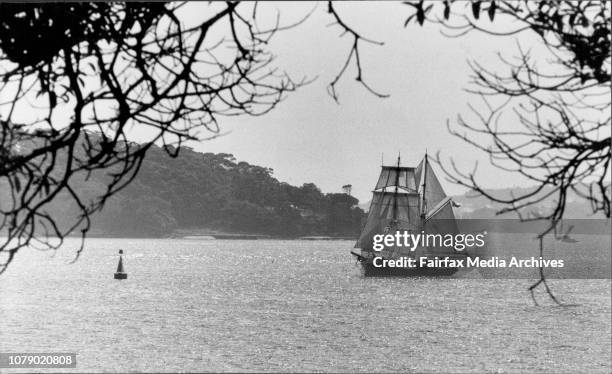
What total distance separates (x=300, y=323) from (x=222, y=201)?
8.74 ft

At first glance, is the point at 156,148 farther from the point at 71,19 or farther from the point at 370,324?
the point at 71,19

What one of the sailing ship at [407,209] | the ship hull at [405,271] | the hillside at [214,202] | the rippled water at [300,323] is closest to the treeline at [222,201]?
the hillside at [214,202]

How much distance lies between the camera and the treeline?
13711 millimetres

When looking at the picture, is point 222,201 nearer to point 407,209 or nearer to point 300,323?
point 300,323

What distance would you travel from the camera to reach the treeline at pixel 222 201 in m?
13.7

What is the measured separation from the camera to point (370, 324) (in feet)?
53.7

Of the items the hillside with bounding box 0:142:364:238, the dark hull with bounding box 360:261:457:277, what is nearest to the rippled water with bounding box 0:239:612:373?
the dark hull with bounding box 360:261:457:277

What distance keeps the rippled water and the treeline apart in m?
1.78

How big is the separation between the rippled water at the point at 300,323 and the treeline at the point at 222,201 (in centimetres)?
178

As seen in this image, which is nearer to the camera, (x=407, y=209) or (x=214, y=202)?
(x=214, y=202)

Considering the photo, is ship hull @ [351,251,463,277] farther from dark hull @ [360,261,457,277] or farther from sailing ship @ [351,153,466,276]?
sailing ship @ [351,153,466,276]

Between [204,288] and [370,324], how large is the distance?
877 centimetres

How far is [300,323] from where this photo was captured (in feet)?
52.8

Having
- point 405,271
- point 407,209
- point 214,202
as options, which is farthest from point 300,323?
point 405,271
